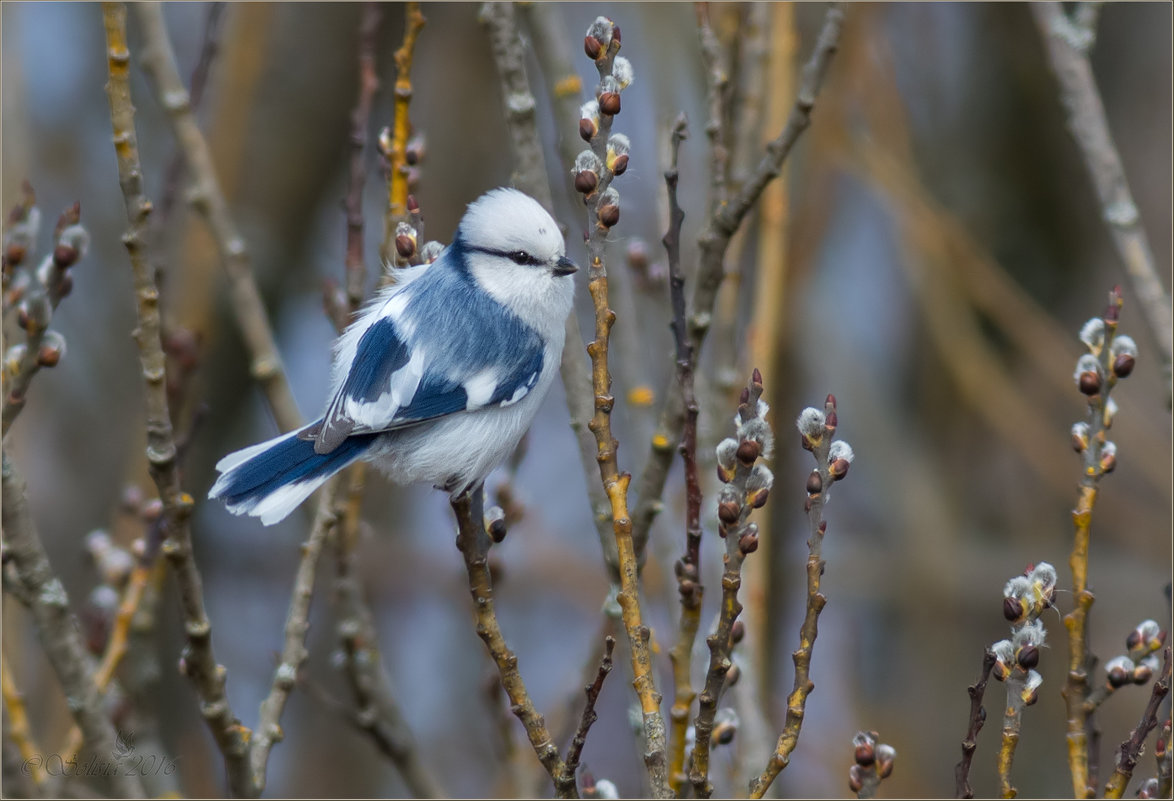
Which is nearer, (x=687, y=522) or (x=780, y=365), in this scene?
(x=687, y=522)

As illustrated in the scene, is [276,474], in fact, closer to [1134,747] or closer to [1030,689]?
[1030,689]

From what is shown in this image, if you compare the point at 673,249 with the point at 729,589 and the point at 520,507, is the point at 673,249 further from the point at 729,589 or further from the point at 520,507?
the point at 520,507

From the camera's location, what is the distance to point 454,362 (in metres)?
1.82

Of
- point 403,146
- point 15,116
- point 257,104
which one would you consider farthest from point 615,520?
point 257,104

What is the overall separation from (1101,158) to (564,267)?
0.96 m

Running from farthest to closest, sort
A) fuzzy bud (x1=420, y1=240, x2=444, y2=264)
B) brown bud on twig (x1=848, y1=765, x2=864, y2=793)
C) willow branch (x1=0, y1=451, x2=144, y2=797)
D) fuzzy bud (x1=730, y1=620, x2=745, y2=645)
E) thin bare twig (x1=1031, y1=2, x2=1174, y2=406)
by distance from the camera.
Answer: fuzzy bud (x1=420, y1=240, x2=444, y2=264), thin bare twig (x1=1031, y1=2, x2=1174, y2=406), willow branch (x1=0, y1=451, x2=144, y2=797), fuzzy bud (x1=730, y1=620, x2=745, y2=645), brown bud on twig (x1=848, y1=765, x2=864, y2=793)

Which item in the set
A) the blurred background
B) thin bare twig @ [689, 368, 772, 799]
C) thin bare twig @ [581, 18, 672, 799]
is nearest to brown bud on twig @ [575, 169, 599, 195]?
thin bare twig @ [581, 18, 672, 799]

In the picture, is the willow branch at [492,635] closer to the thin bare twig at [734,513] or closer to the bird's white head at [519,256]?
the thin bare twig at [734,513]

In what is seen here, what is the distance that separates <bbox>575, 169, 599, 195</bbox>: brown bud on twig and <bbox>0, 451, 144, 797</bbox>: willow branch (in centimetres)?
93

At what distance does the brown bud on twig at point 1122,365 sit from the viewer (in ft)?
4.40

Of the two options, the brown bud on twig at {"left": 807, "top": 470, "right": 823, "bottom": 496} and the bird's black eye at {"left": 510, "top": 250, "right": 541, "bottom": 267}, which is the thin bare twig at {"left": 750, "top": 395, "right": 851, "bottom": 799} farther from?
the bird's black eye at {"left": 510, "top": 250, "right": 541, "bottom": 267}

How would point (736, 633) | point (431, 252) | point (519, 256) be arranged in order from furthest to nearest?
point (431, 252)
point (519, 256)
point (736, 633)

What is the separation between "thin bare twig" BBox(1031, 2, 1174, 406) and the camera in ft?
6.03

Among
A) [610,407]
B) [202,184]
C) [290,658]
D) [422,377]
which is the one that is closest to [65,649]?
[290,658]
